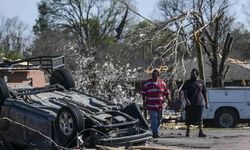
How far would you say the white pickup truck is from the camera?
20.9 m

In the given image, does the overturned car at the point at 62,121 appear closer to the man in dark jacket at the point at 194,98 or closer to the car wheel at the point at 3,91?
the car wheel at the point at 3,91

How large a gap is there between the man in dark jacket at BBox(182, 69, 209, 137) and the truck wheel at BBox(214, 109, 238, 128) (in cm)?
667

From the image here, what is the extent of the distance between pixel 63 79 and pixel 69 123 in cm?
257

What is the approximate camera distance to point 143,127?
11.3 meters

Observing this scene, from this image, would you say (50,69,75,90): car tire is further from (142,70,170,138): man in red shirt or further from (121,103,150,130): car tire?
(142,70,170,138): man in red shirt

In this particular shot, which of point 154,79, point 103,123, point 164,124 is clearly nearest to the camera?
point 103,123

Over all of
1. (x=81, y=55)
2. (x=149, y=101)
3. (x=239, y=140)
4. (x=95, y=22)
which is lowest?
(x=239, y=140)

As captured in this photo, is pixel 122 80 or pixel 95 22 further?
pixel 95 22

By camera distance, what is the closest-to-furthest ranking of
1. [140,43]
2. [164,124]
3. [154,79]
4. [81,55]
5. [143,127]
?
1. [143,127]
2. [154,79]
3. [164,124]
4. [140,43]
5. [81,55]

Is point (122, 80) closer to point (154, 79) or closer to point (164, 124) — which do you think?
point (164, 124)

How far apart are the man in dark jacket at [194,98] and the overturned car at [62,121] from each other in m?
3.09

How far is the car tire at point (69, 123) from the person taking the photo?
32.3ft

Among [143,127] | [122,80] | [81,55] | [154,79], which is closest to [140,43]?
[122,80]

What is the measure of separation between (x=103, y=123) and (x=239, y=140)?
4.28m
